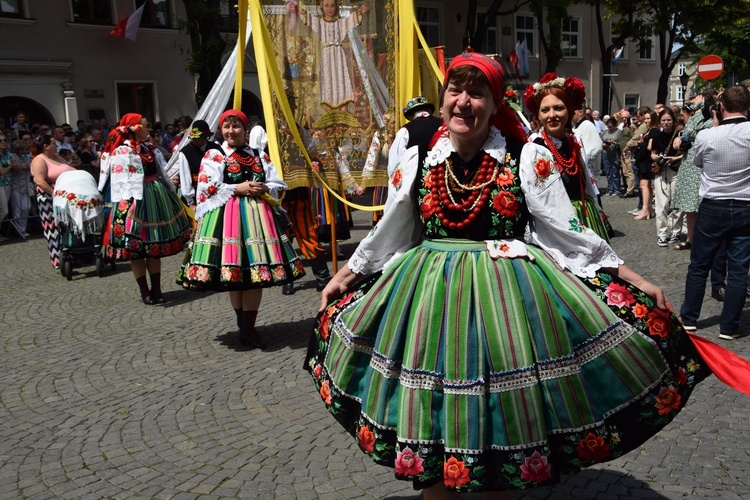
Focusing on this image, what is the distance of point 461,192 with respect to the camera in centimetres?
Answer: 284

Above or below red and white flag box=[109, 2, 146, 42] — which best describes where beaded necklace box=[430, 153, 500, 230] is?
below

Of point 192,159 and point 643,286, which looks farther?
point 192,159

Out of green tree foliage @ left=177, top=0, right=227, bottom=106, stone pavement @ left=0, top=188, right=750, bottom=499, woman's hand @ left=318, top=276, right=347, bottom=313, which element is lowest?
stone pavement @ left=0, top=188, right=750, bottom=499

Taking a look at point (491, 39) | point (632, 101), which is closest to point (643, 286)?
point (491, 39)

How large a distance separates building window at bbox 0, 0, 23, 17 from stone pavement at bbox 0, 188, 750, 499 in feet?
44.5

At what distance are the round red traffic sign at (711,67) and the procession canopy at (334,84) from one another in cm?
1078

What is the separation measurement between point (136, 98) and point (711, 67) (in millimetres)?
15471

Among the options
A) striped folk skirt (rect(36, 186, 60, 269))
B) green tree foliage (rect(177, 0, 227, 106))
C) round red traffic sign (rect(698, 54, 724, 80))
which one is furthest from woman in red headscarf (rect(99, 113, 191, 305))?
round red traffic sign (rect(698, 54, 724, 80))

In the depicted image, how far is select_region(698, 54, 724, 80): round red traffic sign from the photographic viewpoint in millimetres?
15109

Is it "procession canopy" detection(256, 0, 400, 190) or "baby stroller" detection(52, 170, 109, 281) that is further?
"baby stroller" detection(52, 170, 109, 281)

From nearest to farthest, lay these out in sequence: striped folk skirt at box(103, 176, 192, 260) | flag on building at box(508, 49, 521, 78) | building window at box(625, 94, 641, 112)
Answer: striped folk skirt at box(103, 176, 192, 260) < flag on building at box(508, 49, 521, 78) < building window at box(625, 94, 641, 112)

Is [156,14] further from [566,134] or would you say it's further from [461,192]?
[461,192]

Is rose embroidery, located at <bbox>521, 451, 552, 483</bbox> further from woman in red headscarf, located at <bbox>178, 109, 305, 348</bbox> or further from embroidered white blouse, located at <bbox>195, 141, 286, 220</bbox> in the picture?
embroidered white blouse, located at <bbox>195, 141, 286, 220</bbox>

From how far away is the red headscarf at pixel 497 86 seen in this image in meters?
2.75
